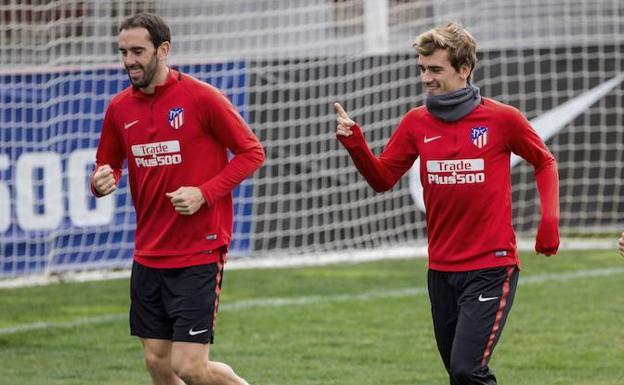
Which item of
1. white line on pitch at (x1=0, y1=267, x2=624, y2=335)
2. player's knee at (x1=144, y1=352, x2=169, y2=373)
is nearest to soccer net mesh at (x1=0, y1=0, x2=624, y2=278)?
white line on pitch at (x1=0, y1=267, x2=624, y2=335)

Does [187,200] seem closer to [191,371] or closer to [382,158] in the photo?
[191,371]

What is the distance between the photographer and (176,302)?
6273mm

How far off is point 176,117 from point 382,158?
96 cm

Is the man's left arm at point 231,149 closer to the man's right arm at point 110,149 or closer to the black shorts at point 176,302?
the black shorts at point 176,302

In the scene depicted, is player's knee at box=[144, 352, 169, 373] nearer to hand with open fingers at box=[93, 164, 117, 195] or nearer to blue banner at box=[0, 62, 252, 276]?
hand with open fingers at box=[93, 164, 117, 195]

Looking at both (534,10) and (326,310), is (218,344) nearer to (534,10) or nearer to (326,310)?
(326,310)

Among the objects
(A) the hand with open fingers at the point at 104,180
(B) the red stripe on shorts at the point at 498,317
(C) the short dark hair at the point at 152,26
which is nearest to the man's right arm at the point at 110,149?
(A) the hand with open fingers at the point at 104,180

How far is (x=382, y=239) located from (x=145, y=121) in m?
8.31

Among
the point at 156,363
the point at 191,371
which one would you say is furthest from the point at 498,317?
the point at 156,363

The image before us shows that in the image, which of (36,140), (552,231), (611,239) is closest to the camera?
(552,231)

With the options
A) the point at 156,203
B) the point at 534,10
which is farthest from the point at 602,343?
the point at 534,10

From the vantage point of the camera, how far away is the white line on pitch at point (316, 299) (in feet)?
33.9

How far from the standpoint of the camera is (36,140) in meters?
12.8

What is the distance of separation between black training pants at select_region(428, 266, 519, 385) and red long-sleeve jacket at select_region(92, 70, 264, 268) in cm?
101
